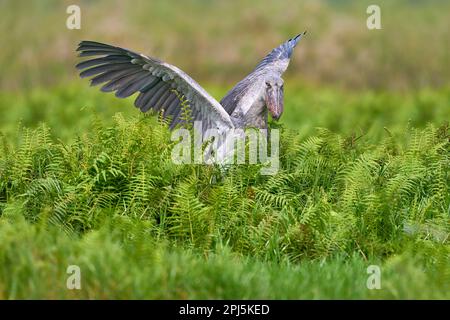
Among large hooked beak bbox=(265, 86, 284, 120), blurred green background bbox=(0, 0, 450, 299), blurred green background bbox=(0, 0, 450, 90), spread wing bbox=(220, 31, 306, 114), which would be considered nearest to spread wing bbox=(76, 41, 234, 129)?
blurred green background bbox=(0, 0, 450, 299)

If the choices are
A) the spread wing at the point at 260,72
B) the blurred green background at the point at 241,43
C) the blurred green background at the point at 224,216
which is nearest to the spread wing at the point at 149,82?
the blurred green background at the point at 224,216

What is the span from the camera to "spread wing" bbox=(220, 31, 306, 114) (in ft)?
28.9

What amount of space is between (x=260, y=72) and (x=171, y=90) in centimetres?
127

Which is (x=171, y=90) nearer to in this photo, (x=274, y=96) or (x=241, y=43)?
(x=274, y=96)

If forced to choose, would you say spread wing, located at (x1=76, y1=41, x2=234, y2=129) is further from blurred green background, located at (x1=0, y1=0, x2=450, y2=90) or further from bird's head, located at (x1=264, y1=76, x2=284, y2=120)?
blurred green background, located at (x1=0, y1=0, x2=450, y2=90)

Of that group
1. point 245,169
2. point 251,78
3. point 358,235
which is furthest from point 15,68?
point 358,235

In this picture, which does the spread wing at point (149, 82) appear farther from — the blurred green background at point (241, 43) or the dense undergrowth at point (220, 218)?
the blurred green background at point (241, 43)

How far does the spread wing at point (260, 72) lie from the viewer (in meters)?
8.81

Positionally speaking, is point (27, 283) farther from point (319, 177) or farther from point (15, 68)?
point (15, 68)

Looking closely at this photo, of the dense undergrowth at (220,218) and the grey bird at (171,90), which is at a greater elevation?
the grey bird at (171,90)

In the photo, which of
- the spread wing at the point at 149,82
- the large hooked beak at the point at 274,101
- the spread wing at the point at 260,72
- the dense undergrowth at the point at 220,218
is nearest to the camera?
the dense undergrowth at the point at 220,218

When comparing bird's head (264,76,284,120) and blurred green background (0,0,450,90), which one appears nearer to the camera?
bird's head (264,76,284,120)

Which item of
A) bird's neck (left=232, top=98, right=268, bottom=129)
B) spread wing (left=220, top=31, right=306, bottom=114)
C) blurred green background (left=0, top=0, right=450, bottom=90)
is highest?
blurred green background (left=0, top=0, right=450, bottom=90)

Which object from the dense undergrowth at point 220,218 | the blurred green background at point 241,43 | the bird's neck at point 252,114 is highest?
the blurred green background at point 241,43
